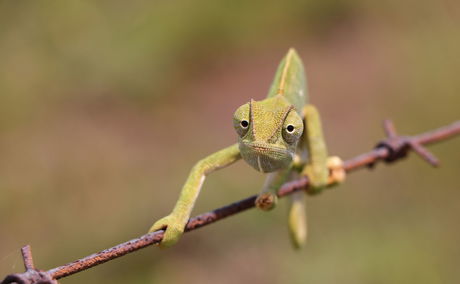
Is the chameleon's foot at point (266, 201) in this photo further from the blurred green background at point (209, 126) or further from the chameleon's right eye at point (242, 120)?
the blurred green background at point (209, 126)

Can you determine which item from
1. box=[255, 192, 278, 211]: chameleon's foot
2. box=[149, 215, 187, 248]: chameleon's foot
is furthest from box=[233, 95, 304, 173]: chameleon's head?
box=[149, 215, 187, 248]: chameleon's foot

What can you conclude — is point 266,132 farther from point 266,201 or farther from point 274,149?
point 266,201

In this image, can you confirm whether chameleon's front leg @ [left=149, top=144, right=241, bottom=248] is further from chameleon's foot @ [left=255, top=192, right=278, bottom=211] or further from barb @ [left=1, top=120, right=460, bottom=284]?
chameleon's foot @ [left=255, top=192, right=278, bottom=211]

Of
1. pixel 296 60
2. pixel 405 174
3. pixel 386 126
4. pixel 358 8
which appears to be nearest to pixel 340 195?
pixel 405 174

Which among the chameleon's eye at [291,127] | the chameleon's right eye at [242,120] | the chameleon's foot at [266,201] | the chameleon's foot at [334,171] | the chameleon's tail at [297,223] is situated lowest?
the chameleon's tail at [297,223]

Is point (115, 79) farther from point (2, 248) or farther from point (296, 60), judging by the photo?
point (296, 60)

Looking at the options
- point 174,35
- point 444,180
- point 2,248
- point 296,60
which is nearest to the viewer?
point 296,60

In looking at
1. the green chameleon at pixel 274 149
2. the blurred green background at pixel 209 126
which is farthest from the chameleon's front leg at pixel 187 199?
the blurred green background at pixel 209 126
